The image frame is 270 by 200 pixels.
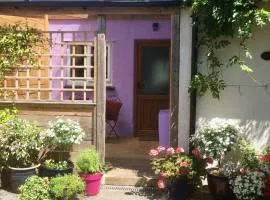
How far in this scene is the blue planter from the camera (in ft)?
22.0

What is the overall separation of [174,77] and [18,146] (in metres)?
2.95

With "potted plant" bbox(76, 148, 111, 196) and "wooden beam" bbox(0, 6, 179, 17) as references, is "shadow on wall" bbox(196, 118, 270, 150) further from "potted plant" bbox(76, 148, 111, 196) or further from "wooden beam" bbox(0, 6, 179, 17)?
"wooden beam" bbox(0, 6, 179, 17)

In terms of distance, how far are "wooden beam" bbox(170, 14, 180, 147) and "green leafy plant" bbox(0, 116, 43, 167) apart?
2.37 meters

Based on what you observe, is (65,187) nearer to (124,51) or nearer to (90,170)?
(90,170)

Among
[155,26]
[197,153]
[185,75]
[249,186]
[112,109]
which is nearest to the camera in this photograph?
[249,186]

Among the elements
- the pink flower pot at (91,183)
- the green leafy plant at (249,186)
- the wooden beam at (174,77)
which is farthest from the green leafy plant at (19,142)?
the green leafy plant at (249,186)

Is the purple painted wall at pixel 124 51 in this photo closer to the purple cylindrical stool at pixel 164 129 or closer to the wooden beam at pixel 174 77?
the purple cylindrical stool at pixel 164 129

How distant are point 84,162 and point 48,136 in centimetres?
79

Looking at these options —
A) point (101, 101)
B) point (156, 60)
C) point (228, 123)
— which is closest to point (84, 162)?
point (101, 101)

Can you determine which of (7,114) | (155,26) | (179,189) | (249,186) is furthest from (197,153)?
(155,26)

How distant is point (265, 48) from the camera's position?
23.1ft

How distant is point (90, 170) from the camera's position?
272 inches

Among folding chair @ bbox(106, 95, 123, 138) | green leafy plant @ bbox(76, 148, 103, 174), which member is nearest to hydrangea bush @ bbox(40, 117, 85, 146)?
green leafy plant @ bbox(76, 148, 103, 174)

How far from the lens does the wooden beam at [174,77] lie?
7.25 metres
